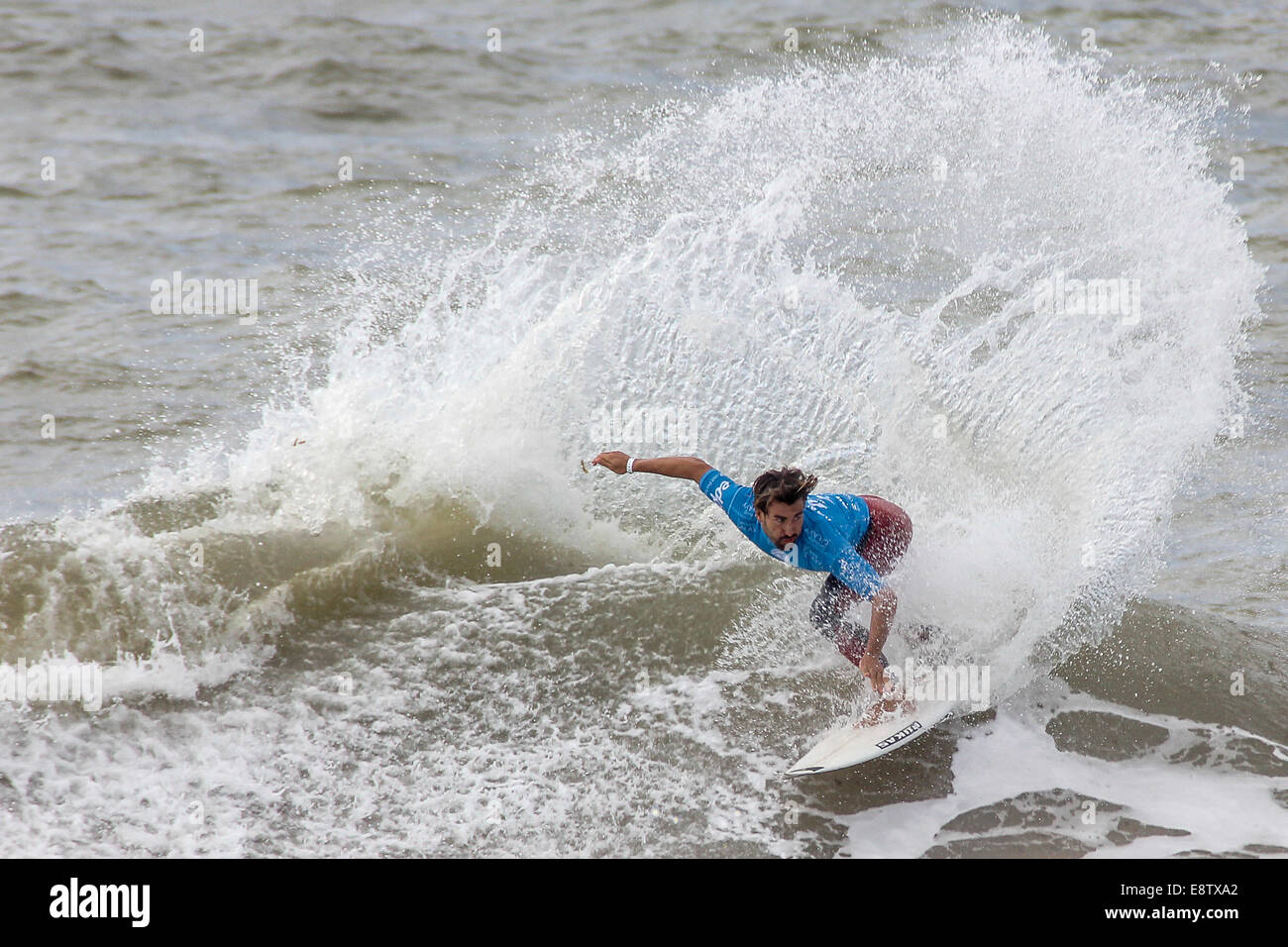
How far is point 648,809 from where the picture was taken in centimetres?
449

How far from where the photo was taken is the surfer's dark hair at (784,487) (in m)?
4.48

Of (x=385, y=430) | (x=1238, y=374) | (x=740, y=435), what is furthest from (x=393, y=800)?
(x=1238, y=374)

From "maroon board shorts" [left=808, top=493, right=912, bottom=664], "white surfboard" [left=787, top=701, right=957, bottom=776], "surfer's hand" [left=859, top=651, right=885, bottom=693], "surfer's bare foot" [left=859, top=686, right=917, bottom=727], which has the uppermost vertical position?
"maroon board shorts" [left=808, top=493, right=912, bottom=664]

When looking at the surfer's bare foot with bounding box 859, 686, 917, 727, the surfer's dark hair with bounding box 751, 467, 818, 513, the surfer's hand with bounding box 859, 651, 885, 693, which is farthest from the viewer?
the surfer's bare foot with bounding box 859, 686, 917, 727

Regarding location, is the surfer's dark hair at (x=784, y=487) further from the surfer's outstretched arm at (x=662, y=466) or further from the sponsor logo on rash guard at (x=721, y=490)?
the surfer's outstretched arm at (x=662, y=466)

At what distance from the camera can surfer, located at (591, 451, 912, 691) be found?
14.9 ft

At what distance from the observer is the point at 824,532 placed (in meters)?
4.75

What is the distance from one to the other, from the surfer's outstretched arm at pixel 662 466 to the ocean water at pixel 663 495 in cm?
98

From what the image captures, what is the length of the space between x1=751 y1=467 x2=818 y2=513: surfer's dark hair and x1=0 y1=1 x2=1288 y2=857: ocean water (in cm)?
111

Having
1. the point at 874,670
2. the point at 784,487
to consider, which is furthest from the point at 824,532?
the point at 874,670

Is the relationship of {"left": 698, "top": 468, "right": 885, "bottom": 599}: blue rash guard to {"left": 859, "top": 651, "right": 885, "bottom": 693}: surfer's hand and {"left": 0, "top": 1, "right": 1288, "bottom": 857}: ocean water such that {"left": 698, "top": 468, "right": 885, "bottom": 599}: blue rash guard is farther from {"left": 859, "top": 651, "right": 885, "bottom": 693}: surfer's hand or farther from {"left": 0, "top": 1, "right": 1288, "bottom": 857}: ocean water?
{"left": 0, "top": 1, "right": 1288, "bottom": 857}: ocean water

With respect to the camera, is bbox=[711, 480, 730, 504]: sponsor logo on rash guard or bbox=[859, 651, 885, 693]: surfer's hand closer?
bbox=[859, 651, 885, 693]: surfer's hand

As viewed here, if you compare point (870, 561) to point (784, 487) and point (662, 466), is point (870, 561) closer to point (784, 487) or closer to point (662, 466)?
point (784, 487)

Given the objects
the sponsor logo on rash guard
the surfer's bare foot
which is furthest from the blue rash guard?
the surfer's bare foot
